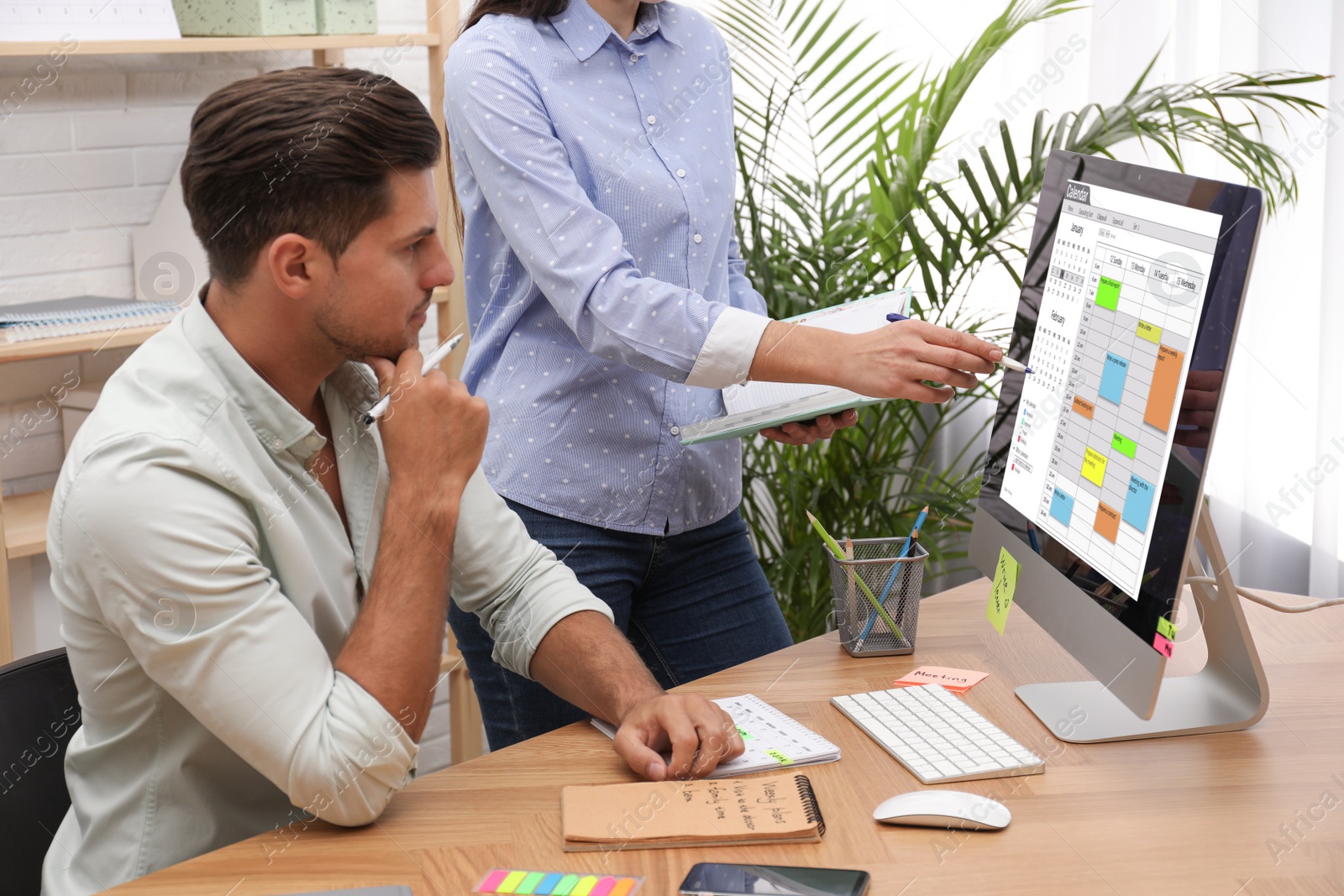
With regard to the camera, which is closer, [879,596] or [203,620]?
[203,620]

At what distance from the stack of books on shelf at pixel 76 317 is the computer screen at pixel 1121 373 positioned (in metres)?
1.41

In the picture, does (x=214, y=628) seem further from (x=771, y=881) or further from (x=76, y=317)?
(x=76, y=317)

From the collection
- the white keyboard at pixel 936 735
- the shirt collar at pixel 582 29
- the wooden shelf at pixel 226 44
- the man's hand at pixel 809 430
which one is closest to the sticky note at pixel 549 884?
the white keyboard at pixel 936 735

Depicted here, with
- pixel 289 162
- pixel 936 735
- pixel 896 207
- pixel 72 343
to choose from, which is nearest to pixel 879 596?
pixel 936 735

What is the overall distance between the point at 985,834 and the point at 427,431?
635 mm

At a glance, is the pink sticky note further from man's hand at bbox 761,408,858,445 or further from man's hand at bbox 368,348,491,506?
man's hand at bbox 368,348,491,506

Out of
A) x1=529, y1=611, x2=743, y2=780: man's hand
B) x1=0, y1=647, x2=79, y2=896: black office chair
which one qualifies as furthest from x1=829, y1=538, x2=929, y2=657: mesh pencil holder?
x1=0, y1=647, x2=79, y2=896: black office chair

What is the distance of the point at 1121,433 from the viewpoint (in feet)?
3.72

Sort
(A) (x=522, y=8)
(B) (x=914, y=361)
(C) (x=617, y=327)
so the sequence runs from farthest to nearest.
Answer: (A) (x=522, y=8), (C) (x=617, y=327), (B) (x=914, y=361)

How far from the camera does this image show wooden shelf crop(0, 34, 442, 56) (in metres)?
1.97

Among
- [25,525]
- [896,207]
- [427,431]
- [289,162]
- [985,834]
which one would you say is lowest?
[25,525]

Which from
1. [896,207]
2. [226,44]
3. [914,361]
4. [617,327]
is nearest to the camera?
[914,361]

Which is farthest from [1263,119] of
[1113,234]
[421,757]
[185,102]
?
[421,757]

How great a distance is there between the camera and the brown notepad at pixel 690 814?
102 cm
